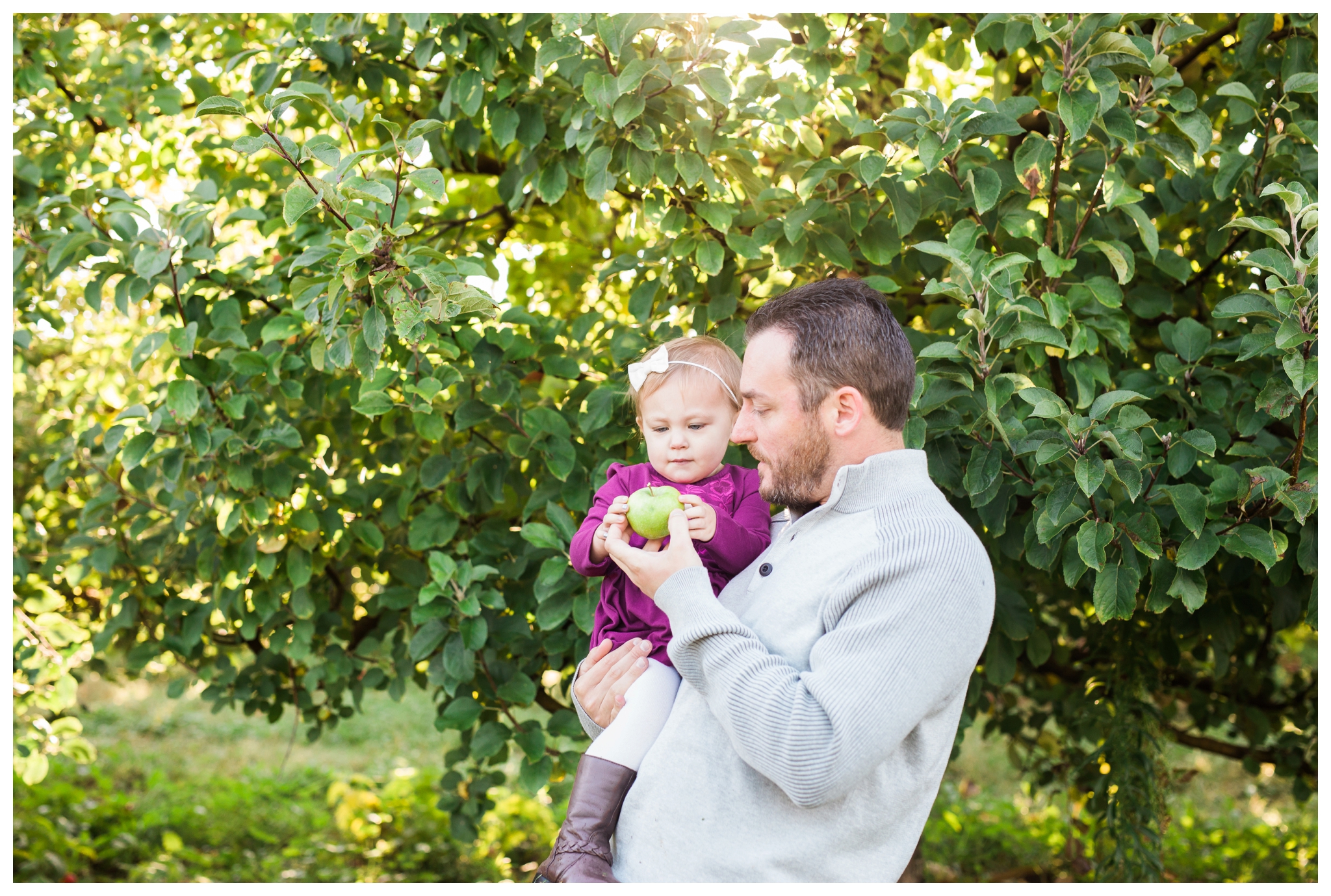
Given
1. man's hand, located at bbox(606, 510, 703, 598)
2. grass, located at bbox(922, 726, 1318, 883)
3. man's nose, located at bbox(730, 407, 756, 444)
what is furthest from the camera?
grass, located at bbox(922, 726, 1318, 883)

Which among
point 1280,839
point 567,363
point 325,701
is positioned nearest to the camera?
point 567,363

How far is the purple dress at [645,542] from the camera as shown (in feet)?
6.12

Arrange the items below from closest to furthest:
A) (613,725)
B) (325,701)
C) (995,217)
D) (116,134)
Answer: (613,725) < (995,217) < (325,701) < (116,134)

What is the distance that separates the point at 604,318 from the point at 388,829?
3863 mm

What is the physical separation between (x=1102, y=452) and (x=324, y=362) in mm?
1871

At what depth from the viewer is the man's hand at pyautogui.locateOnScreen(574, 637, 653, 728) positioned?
180 cm

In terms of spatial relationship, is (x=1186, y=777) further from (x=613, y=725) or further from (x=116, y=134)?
(x=116, y=134)

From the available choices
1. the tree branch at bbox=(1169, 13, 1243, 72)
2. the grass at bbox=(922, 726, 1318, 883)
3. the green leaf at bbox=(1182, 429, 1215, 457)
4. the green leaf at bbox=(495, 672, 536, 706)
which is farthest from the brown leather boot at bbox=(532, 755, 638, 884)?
the grass at bbox=(922, 726, 1318, 883)

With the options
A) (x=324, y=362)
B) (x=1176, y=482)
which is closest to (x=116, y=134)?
(x=324, y=362)

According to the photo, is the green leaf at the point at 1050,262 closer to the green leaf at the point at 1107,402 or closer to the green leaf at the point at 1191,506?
the green leaf at the point at 1107,402

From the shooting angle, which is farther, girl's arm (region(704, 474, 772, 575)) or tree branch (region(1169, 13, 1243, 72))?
tree branch (region(1169, 13, 1243, 72))

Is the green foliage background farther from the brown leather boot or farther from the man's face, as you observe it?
the brown leather boot

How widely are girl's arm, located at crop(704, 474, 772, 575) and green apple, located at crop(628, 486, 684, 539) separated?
120 mm

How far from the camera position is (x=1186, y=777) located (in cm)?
368
